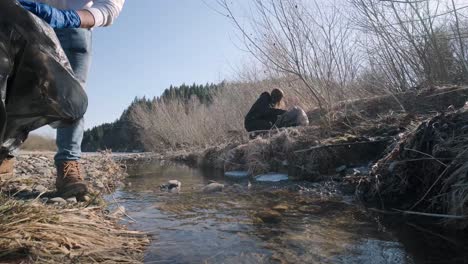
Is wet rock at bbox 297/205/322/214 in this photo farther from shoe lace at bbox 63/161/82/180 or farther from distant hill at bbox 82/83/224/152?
distant hill at bbox 82/83/224/152

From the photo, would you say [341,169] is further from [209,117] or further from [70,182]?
[209,117]

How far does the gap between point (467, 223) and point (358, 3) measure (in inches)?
234

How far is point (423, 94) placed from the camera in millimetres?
6457

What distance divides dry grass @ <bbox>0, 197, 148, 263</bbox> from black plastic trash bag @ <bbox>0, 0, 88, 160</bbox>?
43cm

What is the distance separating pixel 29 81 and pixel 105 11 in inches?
54.9

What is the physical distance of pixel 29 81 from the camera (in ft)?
3.88

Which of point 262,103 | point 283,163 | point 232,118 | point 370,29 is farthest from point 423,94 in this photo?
point 232,118

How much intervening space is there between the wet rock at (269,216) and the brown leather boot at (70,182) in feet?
4.46

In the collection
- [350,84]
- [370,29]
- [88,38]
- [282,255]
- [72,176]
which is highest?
[370,29]

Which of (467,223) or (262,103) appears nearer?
(467,223)

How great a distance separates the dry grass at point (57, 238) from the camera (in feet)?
4.88

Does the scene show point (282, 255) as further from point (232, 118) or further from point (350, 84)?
point (232, 118)

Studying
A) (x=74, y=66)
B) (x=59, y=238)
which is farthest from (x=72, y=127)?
(x=59, y=238)

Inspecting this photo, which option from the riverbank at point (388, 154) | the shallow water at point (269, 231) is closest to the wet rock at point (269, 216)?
the shallow water at point (269, 231)
